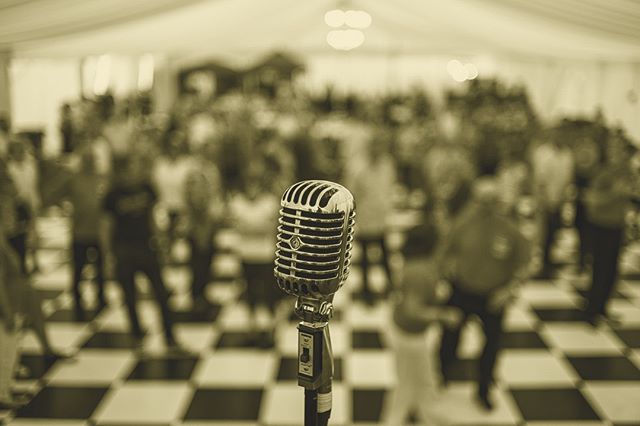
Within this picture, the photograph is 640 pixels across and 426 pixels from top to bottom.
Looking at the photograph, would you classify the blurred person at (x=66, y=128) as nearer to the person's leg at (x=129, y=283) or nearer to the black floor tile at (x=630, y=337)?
the person's leg at (x=129, y=283)

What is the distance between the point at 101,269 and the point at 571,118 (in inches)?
193

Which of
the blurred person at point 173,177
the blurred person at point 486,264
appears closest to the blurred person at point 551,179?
the blurred person at point 486,264

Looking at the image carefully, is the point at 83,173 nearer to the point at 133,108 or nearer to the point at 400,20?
the point at 400,20

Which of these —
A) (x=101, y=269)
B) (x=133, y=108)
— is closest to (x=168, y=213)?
(x=101, y=269)

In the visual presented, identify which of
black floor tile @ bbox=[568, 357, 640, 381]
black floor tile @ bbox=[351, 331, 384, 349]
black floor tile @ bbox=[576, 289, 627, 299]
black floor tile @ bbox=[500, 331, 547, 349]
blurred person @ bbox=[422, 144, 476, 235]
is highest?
blurred person @ bbox=[422, 144, 476, 235]

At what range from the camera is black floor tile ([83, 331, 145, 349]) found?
14.0 ft

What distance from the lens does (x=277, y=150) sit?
5.64 m

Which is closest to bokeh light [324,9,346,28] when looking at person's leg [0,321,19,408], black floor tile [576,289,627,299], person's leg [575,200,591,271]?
person's leg [575,200,591,271]

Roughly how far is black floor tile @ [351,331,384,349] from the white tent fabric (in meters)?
2.11

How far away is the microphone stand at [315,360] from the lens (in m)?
1.05

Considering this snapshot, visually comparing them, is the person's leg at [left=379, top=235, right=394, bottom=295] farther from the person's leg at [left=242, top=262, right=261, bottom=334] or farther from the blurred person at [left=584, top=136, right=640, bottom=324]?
Answer: the blurred person at [left=584, top=136, right=640, bottom=324]

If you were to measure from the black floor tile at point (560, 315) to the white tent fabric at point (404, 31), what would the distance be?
1.50 metres

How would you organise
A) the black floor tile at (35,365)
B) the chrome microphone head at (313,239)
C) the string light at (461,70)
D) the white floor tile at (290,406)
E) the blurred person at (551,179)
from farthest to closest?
the string light at (461,70) < the blurred person at (551,179) < the black floor tile at (35,365) < the white floor tile at (290,406) < the chrome microphone head at (313,239)

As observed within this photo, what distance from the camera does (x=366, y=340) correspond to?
438cm
